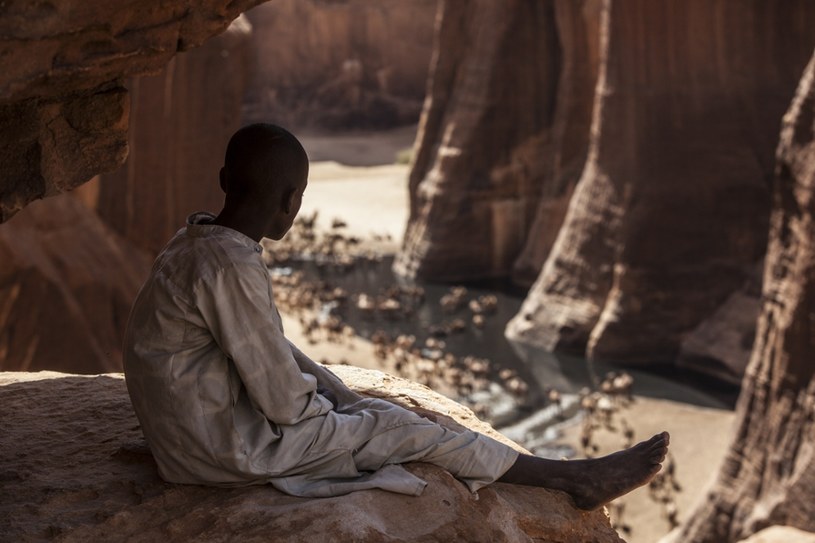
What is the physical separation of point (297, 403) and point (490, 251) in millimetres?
15123

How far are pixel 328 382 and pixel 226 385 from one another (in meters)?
0.52

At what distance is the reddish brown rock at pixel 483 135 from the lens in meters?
17.1

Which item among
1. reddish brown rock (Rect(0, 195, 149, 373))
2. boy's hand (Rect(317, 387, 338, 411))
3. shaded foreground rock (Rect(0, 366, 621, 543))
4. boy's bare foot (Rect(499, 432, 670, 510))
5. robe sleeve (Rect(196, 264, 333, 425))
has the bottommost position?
reddish brown rock (Rect(0, 195, 149, 373))

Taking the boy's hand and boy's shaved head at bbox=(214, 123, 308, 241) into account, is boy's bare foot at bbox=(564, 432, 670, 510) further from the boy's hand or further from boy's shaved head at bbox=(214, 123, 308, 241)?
boy's shaved head at bbox=(214, 123, 308, 241)

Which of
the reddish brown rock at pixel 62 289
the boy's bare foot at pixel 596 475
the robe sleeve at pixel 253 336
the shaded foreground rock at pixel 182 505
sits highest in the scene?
the robe sleeve at pixel 253 336

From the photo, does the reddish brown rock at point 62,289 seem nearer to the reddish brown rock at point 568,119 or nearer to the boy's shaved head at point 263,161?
the boy's shaved head at point 263,161

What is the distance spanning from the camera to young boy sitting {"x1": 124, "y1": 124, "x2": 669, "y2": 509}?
2949mm

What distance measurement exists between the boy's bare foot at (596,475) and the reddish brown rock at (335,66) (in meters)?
26.6

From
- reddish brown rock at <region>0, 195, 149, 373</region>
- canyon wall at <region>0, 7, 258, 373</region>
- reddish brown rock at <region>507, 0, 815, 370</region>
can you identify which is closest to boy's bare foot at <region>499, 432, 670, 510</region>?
reddish brown rock at <region>0, 195, 149, 373</region>

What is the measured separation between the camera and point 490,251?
18.1 m

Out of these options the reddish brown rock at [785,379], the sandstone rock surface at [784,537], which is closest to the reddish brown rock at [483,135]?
the reddish brown rock at [785,379]

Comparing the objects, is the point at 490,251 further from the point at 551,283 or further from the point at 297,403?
the point at 297,403

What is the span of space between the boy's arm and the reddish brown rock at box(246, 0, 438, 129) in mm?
26551

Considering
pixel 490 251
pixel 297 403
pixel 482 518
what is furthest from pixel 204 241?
pixel 490 251
